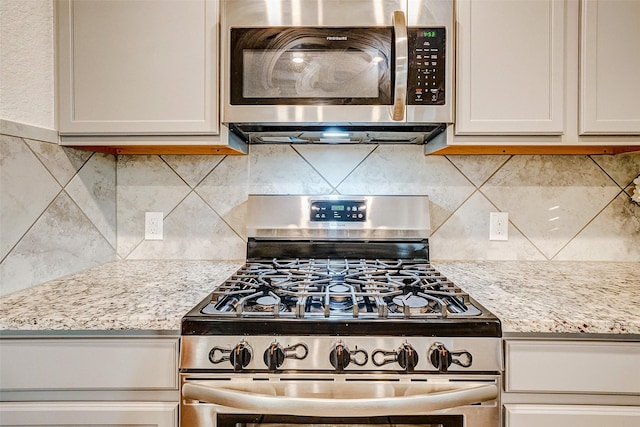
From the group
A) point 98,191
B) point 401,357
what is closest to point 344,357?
point 401,357

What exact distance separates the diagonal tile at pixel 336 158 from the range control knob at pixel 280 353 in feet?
2.71

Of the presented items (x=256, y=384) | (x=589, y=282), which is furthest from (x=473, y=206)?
(x=256, y=384)

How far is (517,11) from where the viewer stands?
1.23 m

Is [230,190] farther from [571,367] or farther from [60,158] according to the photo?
[571,367]

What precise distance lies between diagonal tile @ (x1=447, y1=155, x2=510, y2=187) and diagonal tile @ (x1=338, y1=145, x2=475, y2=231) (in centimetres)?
4

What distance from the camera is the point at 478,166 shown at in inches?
A: 61.9

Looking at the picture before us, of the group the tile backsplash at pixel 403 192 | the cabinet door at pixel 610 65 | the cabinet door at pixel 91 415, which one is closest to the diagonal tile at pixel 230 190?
the tile backsplash at pixel 403 192

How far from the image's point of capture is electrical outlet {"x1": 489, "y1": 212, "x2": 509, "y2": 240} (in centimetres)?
157

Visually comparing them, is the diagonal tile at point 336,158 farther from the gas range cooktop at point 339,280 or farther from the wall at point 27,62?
the wall at point 27,62

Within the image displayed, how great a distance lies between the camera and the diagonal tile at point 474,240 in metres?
1.57

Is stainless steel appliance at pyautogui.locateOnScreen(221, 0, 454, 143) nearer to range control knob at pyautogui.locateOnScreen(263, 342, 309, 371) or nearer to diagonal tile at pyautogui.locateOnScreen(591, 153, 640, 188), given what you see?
range control knob at pyautogui.locateOnScreen(263, 342, 309, 371)

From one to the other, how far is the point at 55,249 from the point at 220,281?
1.84 feet

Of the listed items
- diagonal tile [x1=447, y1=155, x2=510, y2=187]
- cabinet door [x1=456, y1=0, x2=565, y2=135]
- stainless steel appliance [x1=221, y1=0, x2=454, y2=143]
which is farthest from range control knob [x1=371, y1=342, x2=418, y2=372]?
diagonal tile [x1=447, y1=155, x2=510, y2=187]

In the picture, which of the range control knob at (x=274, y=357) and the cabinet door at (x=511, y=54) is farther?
the cabinet door at (x=511, y=54)
